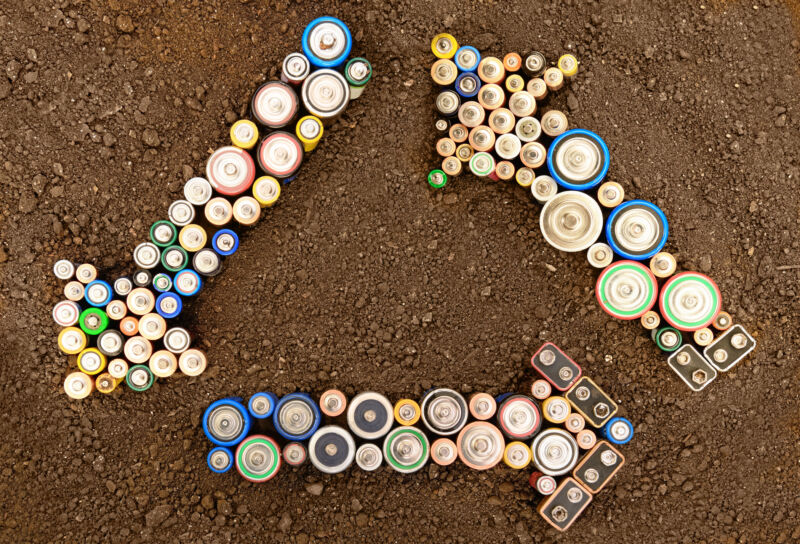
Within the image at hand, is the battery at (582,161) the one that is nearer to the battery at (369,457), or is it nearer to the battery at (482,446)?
the battery at (482,446)

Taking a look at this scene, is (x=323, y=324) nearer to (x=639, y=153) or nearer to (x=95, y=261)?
(x=95, y=261)

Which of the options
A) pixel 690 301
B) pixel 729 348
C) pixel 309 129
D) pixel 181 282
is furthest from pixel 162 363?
pixel 729 348

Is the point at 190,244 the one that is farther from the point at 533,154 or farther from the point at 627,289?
the point at 627,289

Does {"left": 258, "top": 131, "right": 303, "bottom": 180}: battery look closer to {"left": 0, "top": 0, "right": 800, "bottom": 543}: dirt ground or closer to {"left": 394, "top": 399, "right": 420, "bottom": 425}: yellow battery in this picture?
{"left": 0, "top": 0, "right": 800, "bottom": 543}: dirt ground

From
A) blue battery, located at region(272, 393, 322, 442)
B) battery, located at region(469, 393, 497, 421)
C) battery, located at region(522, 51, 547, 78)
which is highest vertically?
battery, located at region(522, 51, 547, 78)

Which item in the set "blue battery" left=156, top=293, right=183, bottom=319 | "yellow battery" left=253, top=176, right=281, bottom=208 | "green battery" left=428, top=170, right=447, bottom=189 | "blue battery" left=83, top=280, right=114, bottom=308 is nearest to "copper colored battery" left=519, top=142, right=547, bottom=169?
"green battery" left=428, top=170, right=447, bottom=189

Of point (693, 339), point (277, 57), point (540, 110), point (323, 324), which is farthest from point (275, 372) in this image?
point (693, 339)
